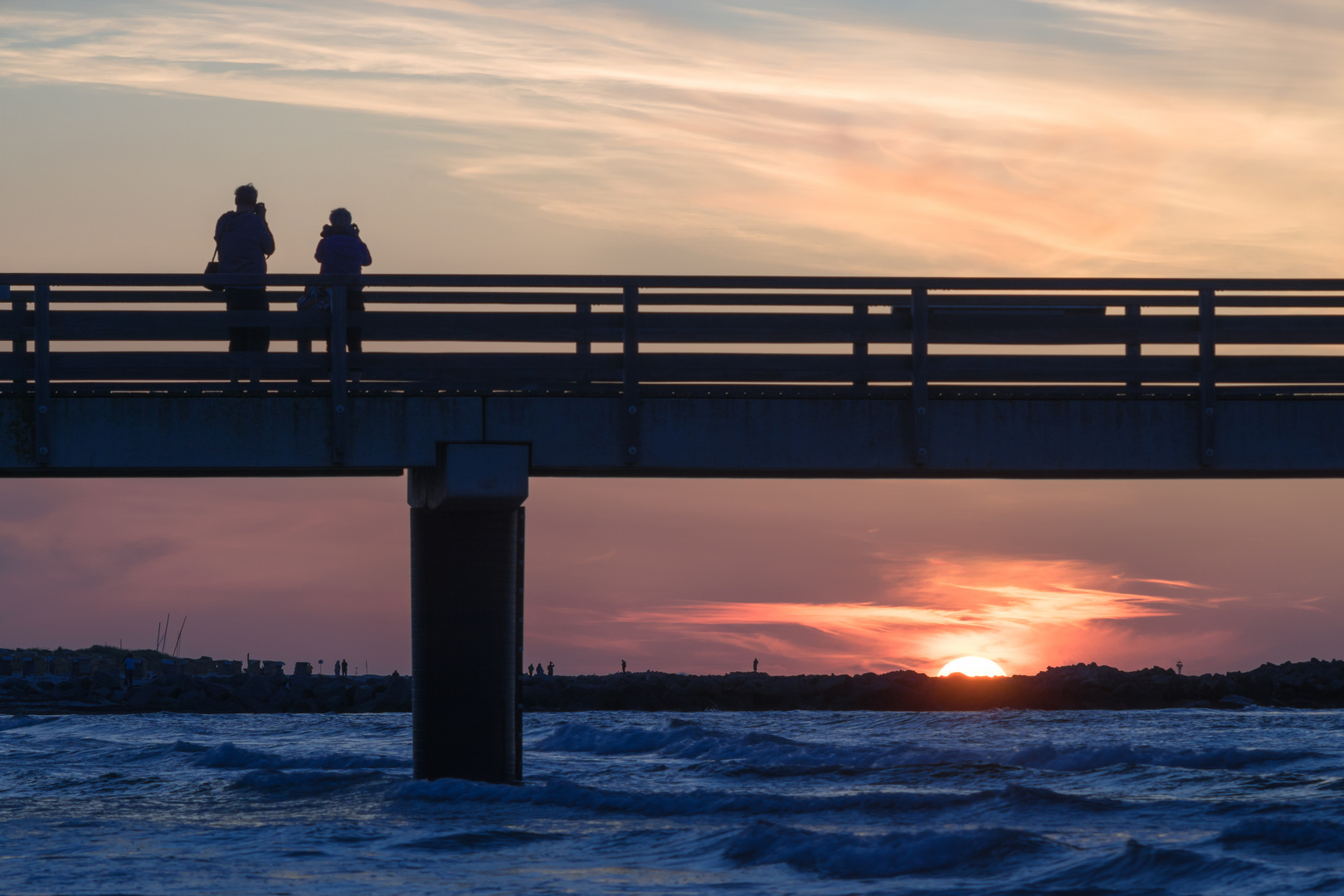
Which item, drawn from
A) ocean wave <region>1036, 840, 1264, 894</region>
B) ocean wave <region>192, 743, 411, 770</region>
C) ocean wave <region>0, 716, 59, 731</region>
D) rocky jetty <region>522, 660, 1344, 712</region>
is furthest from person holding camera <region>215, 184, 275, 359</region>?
rocky jetty <region>522, 660, 1344, 712</region>

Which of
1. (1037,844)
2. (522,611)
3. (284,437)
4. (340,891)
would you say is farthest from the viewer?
(522,611)

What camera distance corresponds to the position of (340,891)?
11094mm

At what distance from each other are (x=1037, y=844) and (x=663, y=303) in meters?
6.25

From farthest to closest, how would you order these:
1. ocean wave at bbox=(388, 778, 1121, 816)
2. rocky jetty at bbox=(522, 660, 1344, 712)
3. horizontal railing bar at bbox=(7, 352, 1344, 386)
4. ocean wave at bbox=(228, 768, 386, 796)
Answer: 1. rocky jetty at bbox=(522, 660, 1344, 712)
2. ocean wave at bbox=(228, 768, 386, 796)
3. ocean wave at bbox=(388, 778, 1121, 816)
4. horizontal railing bar at bbox=(7, 352, 1344, 386)

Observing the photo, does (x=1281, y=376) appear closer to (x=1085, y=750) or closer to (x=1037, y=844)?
(x=1037, y=844)

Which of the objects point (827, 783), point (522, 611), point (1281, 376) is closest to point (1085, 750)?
point (827, 783)

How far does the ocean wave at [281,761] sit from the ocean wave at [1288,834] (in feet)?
35.9

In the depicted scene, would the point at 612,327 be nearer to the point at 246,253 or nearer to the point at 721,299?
the point at 721,299

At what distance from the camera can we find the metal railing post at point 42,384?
13.8 meters

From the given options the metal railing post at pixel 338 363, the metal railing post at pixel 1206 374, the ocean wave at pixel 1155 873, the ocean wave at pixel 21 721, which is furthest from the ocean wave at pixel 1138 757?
the ocean wave at pixel 21 721

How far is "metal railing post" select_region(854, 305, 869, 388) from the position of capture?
571 inches

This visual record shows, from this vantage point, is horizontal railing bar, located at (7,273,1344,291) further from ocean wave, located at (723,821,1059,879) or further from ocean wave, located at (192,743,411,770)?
ocean wave, located at (192,743,411,770)

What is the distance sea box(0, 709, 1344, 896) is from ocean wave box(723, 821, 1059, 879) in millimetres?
37

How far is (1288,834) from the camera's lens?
46.0 ft
